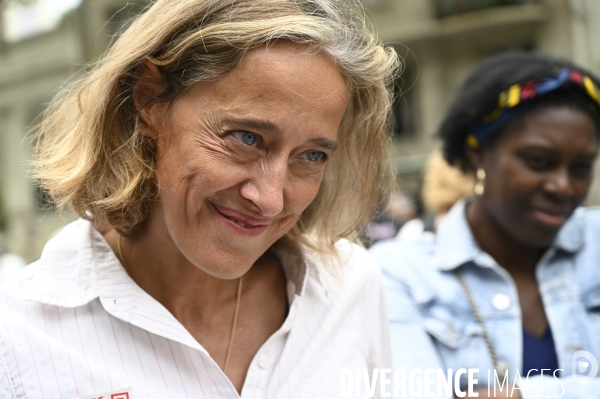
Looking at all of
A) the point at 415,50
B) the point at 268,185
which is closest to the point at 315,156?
the point at 268,185

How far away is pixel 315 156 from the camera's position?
1.64 meters

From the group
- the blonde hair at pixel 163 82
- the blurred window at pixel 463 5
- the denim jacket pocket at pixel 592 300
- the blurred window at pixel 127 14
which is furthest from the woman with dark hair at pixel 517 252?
the blurred window at pixel 463 5

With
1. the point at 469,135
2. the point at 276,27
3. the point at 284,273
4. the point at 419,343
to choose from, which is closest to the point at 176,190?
the point at 276,27

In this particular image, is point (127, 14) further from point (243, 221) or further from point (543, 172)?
point (543, 172)

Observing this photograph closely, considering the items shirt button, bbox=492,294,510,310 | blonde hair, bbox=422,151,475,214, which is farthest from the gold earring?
blonde hair, bbox=422,151,475,214

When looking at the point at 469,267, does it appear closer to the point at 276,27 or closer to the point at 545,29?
the point at 276,27

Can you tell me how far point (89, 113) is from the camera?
5.45 ft

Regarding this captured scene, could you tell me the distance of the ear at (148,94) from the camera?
5.17 ft

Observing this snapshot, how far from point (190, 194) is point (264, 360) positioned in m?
0.53

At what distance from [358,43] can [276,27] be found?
30cm

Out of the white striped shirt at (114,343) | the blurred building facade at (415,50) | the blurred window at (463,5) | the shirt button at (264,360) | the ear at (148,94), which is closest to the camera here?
the white striped shirt at (114,343)

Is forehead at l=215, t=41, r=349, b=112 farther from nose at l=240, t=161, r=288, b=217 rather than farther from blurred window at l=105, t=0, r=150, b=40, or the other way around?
blurred window at l=105, t=0, r=150, b=40

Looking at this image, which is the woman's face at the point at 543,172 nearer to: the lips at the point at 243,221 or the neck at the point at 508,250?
the neck at the point at 508,250

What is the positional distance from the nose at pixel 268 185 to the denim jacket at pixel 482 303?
1005 mm
